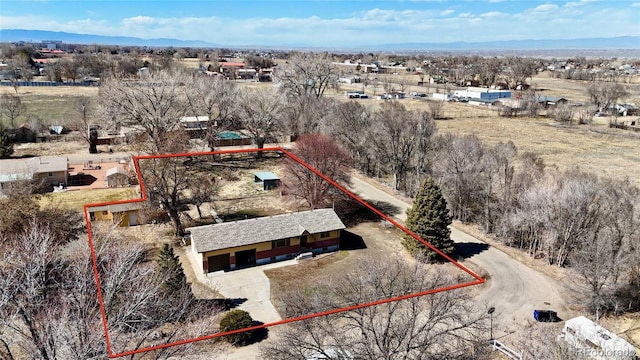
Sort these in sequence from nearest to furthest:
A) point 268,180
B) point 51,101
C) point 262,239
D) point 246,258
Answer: point 262,239
point 246,258
point 268,180
point 51,101

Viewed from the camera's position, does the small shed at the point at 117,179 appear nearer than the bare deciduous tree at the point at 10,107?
Yes

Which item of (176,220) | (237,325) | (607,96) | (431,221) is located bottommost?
(237,325)

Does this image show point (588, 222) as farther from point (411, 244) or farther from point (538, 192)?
point (411, 244)

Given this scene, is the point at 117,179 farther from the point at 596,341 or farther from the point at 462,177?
the point at 596,341

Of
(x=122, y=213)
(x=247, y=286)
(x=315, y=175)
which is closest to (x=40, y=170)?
(x=122, y=213)

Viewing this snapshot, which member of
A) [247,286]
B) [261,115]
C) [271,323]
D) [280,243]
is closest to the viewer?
[271,323]

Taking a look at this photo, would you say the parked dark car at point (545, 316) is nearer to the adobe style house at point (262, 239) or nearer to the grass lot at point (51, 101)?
the adobe style house at point (262, 239)

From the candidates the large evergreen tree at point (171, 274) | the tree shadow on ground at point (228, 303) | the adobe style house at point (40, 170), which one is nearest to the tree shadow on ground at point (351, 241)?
the tree shadow on ground at point (228, 303)
